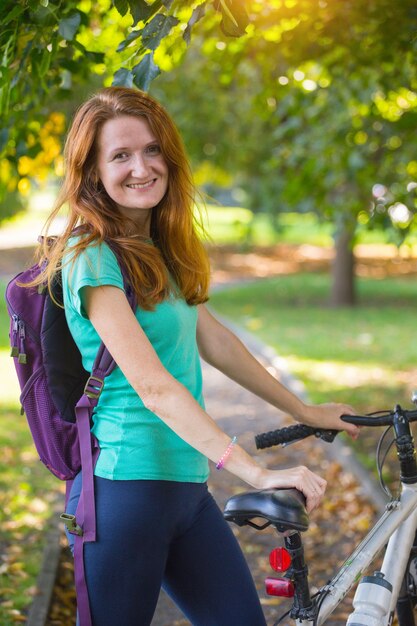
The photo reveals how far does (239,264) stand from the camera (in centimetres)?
2845

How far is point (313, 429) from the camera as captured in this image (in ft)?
9.52

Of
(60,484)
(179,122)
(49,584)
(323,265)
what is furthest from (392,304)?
(49,584)

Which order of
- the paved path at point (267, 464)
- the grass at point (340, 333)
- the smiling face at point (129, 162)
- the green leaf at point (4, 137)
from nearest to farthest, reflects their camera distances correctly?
the smiling face at point (129, 162) → the green leaf at point (4, 137) → the paved path at point (267, 464) → the grass at point (340, 333)

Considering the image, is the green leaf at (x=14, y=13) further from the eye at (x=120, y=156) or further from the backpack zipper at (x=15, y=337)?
the backpack zipper at (x=15, y=337)

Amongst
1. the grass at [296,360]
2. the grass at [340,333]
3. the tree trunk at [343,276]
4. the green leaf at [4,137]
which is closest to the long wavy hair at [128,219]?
the grass at [296,360]

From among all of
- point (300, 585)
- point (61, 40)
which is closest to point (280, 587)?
point (300, 585)

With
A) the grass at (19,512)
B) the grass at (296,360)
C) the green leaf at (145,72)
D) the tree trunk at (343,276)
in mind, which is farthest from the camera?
the tree trunk at (343,276)

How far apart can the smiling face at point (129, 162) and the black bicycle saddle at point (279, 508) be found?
0.85m

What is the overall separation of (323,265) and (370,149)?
781 inches

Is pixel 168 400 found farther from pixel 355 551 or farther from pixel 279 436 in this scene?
pixel 355 551

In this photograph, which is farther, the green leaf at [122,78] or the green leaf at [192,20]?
the green leaf at [122,78]

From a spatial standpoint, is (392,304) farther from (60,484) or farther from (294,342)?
(60,484)

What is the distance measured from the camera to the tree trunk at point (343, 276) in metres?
19.0

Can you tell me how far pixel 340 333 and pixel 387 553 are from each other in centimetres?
1290
